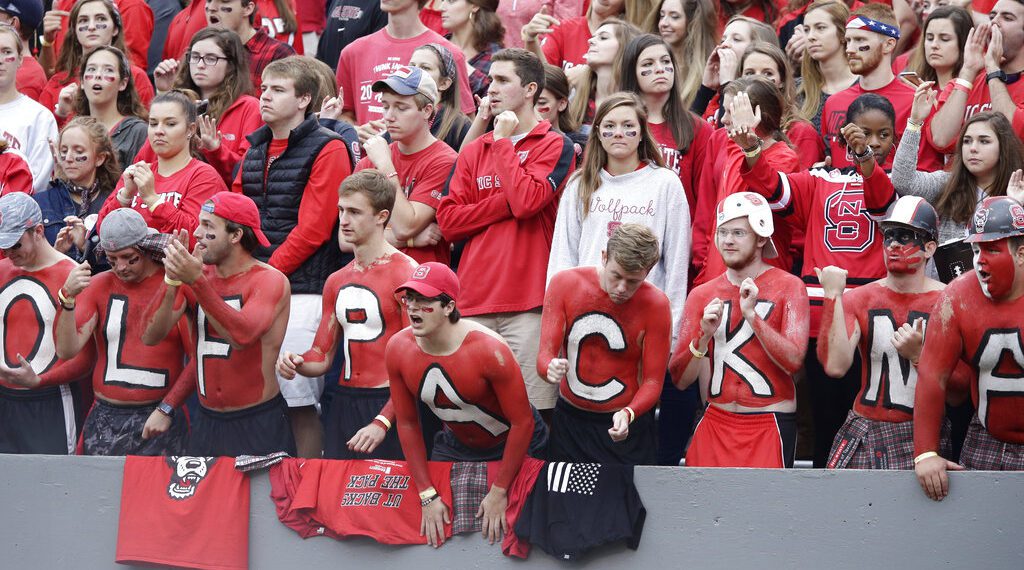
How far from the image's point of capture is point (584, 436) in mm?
5828

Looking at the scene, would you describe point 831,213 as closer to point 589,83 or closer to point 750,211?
point 750,211

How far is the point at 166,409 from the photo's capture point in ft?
20.7

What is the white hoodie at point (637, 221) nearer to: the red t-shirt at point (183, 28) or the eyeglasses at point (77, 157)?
the eyeglasses at point (77, 157)

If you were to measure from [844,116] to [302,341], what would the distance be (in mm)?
3077

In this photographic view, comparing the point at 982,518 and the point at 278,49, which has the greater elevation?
the point at 278,49

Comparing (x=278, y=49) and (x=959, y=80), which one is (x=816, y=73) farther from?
(x=278, y=49)

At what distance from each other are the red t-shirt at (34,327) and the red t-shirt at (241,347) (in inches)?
28.9

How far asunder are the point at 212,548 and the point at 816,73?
14.1 ft

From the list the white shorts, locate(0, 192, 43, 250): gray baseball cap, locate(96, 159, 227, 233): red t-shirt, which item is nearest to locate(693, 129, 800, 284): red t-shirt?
the white shorts

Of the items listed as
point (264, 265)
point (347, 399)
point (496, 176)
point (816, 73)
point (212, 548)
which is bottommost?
point (212, 548)

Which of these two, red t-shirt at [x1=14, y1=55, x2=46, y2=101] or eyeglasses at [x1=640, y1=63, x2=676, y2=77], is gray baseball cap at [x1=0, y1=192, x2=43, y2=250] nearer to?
red t-shirt at [x1=14, y1=55, x2=46, y2=101]

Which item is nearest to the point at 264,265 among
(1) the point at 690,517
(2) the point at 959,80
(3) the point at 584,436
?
(3) the point at 584,436

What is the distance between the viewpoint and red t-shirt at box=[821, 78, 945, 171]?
6738 mm

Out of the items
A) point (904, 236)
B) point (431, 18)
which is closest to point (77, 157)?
point (431, 18)
